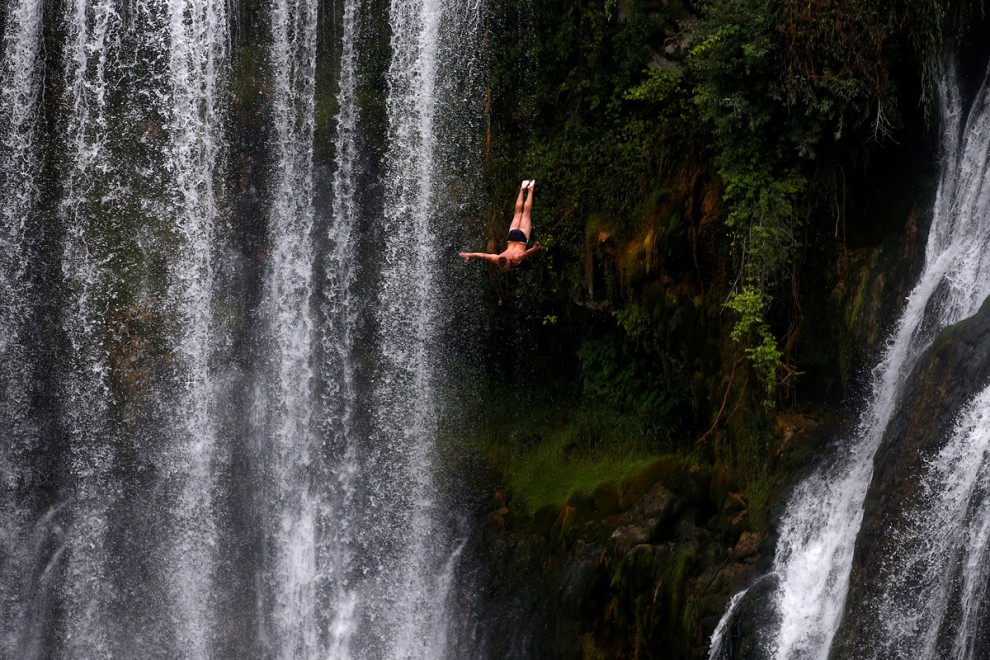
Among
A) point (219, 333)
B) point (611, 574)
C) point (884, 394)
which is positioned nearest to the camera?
point (884, 394)

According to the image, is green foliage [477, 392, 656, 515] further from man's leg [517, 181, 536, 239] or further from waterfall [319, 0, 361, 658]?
man's leg [517, 181, 536, 239]

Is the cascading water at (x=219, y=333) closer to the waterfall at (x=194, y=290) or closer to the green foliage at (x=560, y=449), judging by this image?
the waterfall at (x=194, y=290)

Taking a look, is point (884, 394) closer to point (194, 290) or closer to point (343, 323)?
point (343, 323)

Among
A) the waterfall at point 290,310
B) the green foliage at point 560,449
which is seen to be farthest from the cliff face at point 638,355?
the waterfall at point 290,310

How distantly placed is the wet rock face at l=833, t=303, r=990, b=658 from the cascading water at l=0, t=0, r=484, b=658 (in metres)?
5.35

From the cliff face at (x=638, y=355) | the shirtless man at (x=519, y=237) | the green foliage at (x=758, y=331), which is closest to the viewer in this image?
the green foliage at (x=758, y=331)

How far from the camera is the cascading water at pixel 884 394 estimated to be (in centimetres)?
853

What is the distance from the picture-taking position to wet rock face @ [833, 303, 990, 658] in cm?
766

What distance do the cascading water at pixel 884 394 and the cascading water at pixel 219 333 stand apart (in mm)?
4411

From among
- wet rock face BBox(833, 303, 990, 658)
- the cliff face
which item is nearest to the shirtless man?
the cliff face

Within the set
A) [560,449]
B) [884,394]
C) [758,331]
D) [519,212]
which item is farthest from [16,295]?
[884,394]

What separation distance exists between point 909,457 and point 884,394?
1.36m

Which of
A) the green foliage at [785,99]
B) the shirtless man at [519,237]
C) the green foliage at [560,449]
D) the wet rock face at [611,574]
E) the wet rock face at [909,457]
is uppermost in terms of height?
the green foliage at [785,99]

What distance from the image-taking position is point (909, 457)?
787cm
